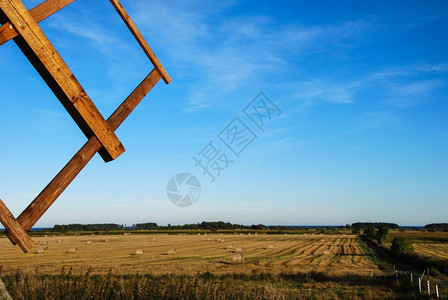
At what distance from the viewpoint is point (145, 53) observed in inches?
118

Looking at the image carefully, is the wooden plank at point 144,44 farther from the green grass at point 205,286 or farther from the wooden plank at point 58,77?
the green grass at point 205,286

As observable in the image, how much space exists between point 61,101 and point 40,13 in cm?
58

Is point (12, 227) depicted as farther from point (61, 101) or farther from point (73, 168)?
point (61, 101)

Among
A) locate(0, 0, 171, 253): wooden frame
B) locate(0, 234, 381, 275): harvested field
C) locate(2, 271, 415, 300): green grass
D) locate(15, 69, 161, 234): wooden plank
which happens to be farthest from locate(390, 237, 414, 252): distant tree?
locate(0, 0, 171, 253): wooden frame

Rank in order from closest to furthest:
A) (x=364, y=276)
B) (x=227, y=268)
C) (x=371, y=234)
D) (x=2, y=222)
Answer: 1. (x=2, y=222)
2. (x=364, y=276)
3. (x=227, y=268)
4. (x=371, y=234)

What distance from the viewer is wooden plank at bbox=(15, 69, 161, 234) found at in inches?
90.0

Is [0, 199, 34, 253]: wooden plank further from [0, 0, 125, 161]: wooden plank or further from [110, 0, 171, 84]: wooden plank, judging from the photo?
[110, 0, 171, 84]: wooden plank

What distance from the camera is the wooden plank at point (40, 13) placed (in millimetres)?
2182

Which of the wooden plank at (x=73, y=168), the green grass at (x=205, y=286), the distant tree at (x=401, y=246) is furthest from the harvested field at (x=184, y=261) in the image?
the wooden plank at (x=73, y=168)

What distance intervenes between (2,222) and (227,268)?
24532mm

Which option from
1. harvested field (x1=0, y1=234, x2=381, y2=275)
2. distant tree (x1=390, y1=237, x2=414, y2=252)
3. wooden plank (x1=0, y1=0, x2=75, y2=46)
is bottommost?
harvested field (x1=0, y1=234, x2=381, y2=275)

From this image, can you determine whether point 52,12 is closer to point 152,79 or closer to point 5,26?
point 5,26

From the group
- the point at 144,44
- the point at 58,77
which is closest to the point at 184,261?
the point at 144,44

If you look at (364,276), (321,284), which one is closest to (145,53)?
(321,284)
